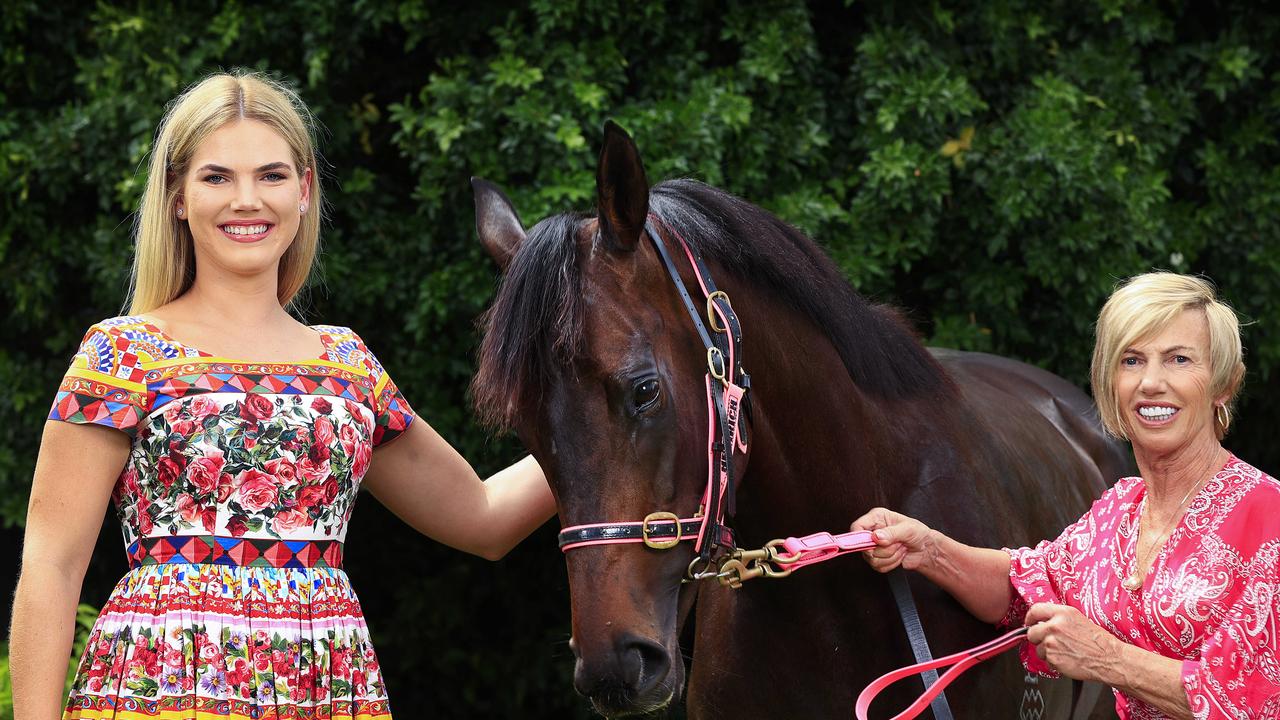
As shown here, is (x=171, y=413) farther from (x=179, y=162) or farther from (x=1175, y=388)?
(x=1175, y=388)

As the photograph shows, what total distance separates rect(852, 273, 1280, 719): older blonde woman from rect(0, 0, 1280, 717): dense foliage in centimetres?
232

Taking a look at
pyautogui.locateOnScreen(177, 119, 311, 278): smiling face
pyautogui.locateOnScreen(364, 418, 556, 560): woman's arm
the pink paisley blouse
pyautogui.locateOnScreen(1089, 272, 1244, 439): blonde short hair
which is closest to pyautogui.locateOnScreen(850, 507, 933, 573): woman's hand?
the pink paisley blouse

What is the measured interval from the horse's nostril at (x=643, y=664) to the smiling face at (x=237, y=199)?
0.89m

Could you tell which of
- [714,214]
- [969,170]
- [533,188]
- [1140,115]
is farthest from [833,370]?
[1140,115]

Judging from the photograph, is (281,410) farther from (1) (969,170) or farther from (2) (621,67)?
(1) (969,170)

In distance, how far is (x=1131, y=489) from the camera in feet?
7.43

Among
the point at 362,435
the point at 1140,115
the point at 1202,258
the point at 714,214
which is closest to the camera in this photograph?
the point at 362,435

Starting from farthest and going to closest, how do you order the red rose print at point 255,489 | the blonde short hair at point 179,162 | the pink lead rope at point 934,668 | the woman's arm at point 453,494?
the woman's arm at point 453,494, the pink lead rope at point 934,668, the blonde short hair at point 179,162, the red rose print at point 255,489

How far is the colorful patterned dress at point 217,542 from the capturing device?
1.93 metres

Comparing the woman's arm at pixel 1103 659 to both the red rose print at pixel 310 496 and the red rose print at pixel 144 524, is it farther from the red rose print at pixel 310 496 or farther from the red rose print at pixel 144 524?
the red rose print at pixel 144 524

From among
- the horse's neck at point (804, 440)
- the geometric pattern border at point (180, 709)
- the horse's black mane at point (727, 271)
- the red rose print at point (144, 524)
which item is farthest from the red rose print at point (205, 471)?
the horse's neck at point (804, 440)

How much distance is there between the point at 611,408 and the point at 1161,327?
914 mm

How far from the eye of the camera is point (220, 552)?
2.00 metres

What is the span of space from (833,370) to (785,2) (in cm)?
254
